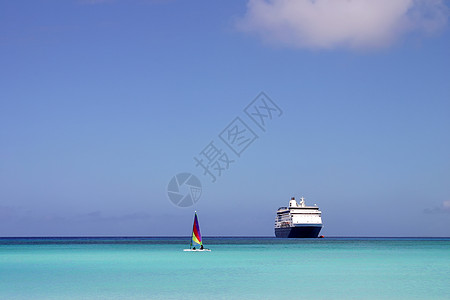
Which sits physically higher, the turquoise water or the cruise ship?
the cruise ship

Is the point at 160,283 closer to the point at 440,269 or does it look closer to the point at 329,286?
the point at 329,286

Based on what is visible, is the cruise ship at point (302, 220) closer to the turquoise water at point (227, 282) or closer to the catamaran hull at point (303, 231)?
the catamaran hull at point (303, 231)

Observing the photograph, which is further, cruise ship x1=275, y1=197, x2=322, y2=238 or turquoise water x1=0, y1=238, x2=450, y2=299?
cruise ship x1=275, y1=197, x2=322, y2=238

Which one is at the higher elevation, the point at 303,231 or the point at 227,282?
the point at 303,231

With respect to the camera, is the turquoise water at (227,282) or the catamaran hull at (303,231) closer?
the turquoise water at (227,282)

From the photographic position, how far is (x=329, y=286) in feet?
94.2

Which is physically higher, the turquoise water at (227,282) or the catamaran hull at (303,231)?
the catamaran hull at (303,231)

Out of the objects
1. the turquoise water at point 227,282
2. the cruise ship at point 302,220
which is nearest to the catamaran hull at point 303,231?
the cruise ship at point 302,220

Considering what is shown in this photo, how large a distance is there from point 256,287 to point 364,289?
5.02m

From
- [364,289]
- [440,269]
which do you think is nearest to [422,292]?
[364,289]

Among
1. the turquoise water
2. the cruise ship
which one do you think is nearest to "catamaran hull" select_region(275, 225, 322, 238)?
the cruise ship

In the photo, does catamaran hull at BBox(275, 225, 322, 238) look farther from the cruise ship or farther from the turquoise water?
the turquoise water

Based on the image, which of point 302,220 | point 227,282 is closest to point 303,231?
point 302,220

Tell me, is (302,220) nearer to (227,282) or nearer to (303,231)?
(303,231)
